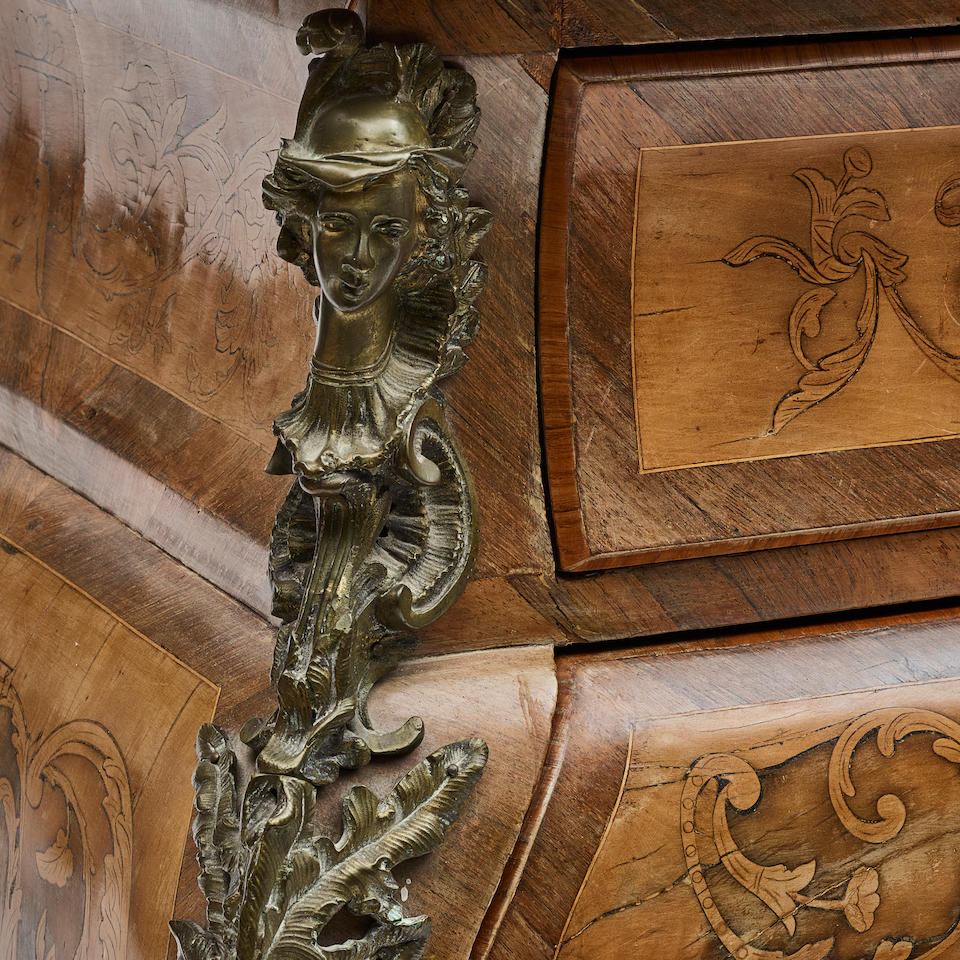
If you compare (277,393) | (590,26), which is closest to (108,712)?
(277,393)

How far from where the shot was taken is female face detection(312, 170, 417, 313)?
1.78 ft

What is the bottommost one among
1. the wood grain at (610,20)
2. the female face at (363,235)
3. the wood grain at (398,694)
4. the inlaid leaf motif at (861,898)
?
the inlaid leaf motif at (861,898)

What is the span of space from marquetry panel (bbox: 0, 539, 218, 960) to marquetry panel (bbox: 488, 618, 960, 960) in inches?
7.1

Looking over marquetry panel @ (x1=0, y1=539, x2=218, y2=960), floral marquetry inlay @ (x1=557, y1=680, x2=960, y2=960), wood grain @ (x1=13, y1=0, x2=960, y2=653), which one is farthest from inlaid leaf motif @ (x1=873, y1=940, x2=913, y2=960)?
marquetry panel @ (x1=0, y1=539, x2=218, y2=960)

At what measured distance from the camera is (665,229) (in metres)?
0.61

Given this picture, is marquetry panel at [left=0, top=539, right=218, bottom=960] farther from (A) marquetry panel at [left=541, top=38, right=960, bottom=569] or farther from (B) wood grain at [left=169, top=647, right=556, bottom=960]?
(A) marquetry panel at [left=541, top=38, right=960, bottom=569]

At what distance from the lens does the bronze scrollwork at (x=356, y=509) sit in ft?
1.79

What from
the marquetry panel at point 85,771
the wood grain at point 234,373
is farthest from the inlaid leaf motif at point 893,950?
the marquetry panel at point 85,771

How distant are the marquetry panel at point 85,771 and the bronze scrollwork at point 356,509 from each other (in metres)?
0.07

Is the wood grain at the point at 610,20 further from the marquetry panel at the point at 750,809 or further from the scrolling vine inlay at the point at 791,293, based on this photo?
the marquetry panel at the point at 750,809

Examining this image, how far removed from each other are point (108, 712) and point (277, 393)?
196 millimetres

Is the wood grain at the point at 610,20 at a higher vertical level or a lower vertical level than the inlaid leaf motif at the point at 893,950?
higher

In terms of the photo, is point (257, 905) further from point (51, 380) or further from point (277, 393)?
point (51, 380)

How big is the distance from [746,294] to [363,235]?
184mm
